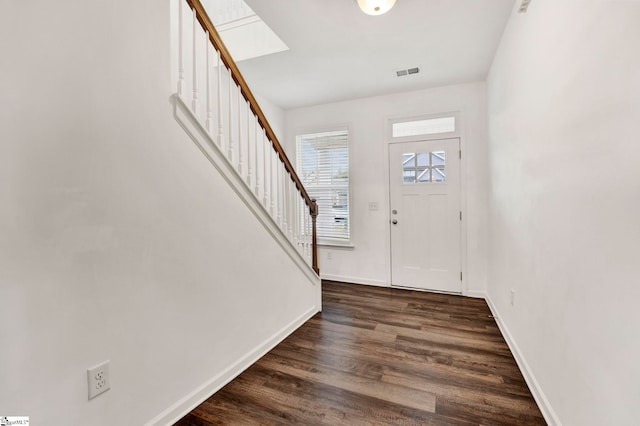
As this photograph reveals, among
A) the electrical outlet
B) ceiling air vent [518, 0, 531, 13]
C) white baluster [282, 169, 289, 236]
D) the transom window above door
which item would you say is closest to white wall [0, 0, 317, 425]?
the electrical outlet

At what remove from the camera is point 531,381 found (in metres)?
1.77

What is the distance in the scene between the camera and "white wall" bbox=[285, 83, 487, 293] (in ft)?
11.2

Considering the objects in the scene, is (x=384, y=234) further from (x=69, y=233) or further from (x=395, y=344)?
(x=69, y=233)

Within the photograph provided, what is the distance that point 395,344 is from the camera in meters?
2.38

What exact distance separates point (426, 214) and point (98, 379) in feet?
11.0

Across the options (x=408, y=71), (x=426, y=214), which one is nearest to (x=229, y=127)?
(x=408, y=71)

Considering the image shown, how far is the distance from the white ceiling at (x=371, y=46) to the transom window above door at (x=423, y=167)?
2.63ft

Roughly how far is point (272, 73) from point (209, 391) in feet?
9.34

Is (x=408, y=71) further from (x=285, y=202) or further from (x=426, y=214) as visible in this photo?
(x=285, y=202)

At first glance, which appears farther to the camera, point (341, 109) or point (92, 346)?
point (341, 109)

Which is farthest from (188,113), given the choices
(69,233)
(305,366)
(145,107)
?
(305,366)

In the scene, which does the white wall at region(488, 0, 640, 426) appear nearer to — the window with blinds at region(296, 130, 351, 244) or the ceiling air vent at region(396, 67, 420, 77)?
the ceiling air vent at region(396, 67, 420, 77)

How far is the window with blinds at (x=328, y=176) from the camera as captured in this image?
411 cm

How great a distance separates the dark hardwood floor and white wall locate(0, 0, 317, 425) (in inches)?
14.1
